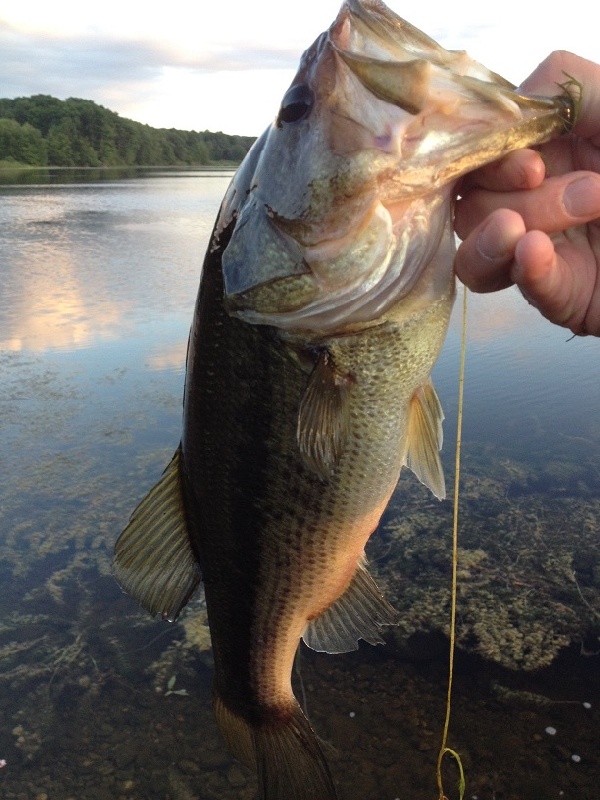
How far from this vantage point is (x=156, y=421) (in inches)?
216

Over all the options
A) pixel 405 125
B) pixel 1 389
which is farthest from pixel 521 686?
pixel 1 389

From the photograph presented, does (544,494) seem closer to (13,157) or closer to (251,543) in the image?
(251,543)

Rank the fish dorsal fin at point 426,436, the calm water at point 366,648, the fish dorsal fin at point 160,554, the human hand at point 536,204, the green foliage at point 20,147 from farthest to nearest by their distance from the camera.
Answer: the green foliage at point 20,147 → the calm water at point 366,648 → the fish dorsal fin at point 160,554 → the fish dorsal fin at point 426,436 → the human hand at point 536,204

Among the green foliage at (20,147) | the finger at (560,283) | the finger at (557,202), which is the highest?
the green foliage at (20,147)

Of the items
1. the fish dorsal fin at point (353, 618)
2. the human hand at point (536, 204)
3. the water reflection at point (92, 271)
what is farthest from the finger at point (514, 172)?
the water reflection at point (92, 271)

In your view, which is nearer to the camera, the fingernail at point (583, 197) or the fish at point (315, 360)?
the fish at point (315, 360)

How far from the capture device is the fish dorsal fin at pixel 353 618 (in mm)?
2139

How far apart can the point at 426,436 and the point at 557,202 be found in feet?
2.16

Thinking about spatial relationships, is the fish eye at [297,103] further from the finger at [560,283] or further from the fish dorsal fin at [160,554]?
the fish dorsal fin at [160,554]

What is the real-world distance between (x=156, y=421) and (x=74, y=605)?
6.70 ft

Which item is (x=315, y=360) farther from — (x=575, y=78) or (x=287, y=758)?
(x=287, y=758)

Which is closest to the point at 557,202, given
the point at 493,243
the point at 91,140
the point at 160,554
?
the point at 493,243

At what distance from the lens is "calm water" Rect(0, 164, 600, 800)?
2834mm

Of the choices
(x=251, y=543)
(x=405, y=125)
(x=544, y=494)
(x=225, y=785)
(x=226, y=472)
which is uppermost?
(x=405, y=125)
